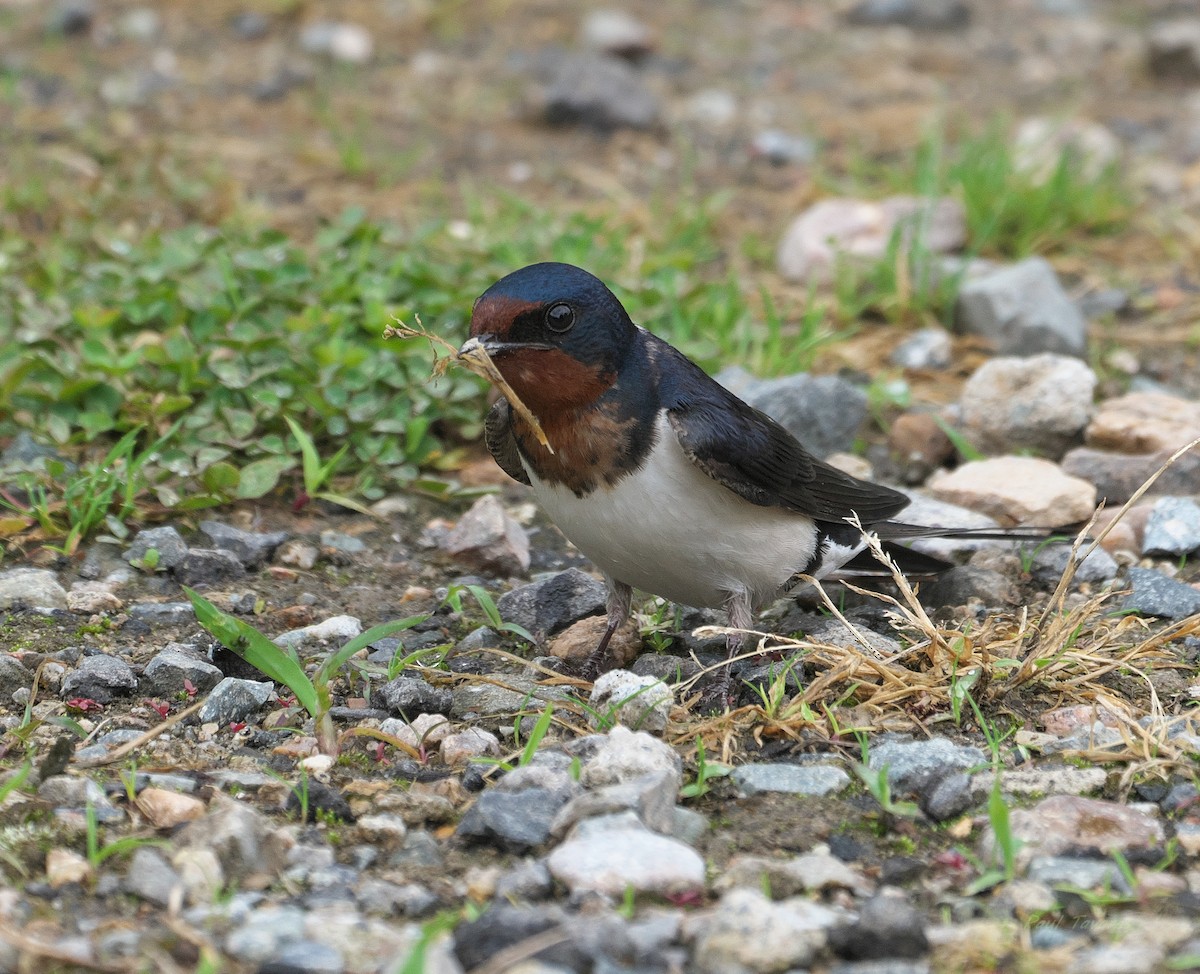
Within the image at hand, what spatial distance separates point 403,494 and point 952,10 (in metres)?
6.80

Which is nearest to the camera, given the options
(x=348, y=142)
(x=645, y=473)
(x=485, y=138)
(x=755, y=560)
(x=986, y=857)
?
(x=986, y=857)

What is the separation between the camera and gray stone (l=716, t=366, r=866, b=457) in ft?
17.8

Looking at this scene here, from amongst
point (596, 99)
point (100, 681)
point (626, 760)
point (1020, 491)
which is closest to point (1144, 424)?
point (1020, 491)

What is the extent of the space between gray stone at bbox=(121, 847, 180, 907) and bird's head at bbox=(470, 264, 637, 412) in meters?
1.50

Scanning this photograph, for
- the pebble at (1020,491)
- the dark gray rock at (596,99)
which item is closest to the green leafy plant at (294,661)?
the pebble at (1020,491)

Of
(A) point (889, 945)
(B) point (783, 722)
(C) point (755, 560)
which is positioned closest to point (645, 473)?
(C) point (755, 560)

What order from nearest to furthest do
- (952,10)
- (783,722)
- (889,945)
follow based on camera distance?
(889,945) < (783,722) < (952,10)

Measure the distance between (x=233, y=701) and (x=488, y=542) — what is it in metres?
1.30

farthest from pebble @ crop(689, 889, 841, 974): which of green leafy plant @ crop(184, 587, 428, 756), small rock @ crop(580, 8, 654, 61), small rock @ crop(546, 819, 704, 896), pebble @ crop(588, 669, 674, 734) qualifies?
small rock @ crop(580, 8, 654, 61)

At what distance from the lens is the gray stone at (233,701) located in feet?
11.9

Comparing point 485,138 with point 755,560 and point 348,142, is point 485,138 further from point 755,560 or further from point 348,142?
point 755,560

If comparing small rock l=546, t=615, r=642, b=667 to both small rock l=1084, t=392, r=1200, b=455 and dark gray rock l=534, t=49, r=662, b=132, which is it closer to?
small rock l=1084, t=392, r=1200, b=455

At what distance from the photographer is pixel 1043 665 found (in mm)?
3705

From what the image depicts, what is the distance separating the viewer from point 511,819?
3.02 m
